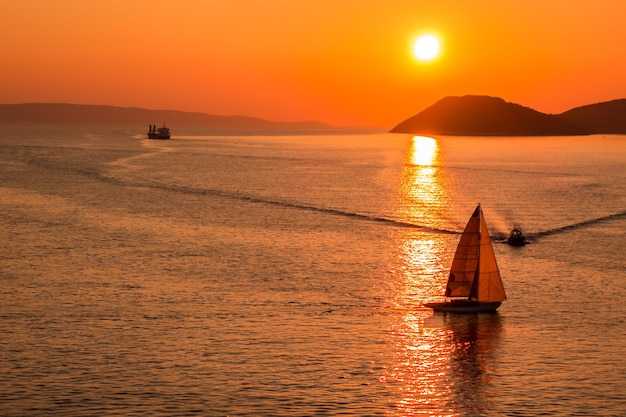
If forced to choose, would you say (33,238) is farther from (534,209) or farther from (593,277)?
(534,209)

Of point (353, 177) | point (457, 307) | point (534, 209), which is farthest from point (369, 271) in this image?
point (353, 177)

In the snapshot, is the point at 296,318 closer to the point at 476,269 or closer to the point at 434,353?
the point at 434,353

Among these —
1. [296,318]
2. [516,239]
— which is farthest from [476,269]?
[516,239]

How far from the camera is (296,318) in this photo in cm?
6000

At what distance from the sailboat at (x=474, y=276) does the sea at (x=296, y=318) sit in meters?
0.94

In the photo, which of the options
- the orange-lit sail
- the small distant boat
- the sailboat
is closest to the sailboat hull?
the sailboat

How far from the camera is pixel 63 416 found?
1645 inches

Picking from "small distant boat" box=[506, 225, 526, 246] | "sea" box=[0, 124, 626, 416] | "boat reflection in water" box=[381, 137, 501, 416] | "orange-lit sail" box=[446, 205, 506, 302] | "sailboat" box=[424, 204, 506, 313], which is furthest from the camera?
"small distant boat" box=[506, 225, 526, 246]

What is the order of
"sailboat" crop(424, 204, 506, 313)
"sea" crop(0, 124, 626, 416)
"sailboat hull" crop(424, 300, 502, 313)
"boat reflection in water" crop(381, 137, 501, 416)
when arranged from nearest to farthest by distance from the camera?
"boat reflection in water" crop(381, 137, 501, 416), "sea" crop(0, 124, 626, 416), "sailboat hull" crop(424, 300, 502, 313), "sailboat" crop(424, 204, 506, 313)

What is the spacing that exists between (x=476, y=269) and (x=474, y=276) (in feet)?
1.84

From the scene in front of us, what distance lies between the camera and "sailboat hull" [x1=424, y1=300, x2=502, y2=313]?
204 ft

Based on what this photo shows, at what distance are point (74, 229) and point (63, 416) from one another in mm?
63004

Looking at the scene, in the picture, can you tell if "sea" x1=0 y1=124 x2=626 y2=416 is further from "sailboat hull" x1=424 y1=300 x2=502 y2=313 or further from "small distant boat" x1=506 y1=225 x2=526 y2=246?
"small distant boat" x1=506 y1=225 x2=526 y2=246

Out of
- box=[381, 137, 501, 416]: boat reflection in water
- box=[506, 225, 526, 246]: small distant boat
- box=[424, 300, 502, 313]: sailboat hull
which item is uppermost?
box=[506, 225, 526, 246]: small distant boat
